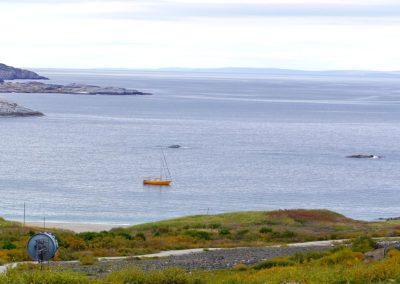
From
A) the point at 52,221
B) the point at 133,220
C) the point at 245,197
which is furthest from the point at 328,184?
the point at 52,221

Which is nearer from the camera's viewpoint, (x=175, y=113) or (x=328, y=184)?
(x=328, y=184)

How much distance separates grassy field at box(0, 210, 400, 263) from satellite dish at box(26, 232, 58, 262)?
650 cm

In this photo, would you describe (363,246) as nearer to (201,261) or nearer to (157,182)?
(201,261)

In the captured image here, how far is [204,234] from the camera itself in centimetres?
3928

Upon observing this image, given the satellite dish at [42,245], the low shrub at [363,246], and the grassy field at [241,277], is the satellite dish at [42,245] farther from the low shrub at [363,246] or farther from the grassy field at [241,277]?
the low shrub at [363,246]

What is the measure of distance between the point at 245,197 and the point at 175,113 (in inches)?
4239

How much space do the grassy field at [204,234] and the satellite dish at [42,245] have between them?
21.3ft

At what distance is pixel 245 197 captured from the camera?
8112cm

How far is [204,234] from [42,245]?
17.7m

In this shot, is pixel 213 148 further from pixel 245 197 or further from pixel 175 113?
pixel 175 113

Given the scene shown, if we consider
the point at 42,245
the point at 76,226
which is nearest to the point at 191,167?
the point at 76,226

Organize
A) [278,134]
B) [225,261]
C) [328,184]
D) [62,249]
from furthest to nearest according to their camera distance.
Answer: [278,134], [328,184], [62,249], [225,261]

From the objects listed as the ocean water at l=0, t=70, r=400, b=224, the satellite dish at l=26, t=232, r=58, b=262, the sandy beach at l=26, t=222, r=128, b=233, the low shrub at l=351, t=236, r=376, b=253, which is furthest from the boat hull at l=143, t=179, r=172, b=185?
the satellite dish at l=26, t=232, r=58, b=262

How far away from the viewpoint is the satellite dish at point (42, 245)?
2209cm
